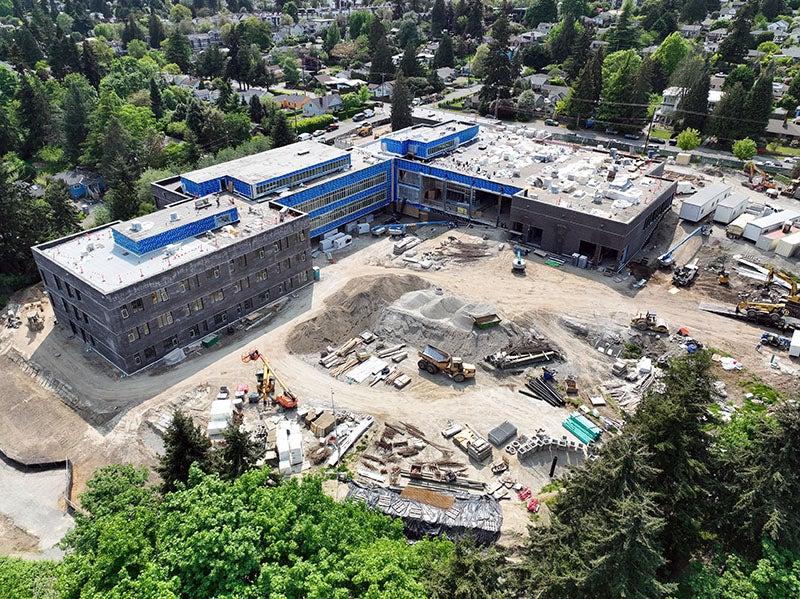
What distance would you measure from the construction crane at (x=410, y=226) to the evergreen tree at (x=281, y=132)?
31649mm

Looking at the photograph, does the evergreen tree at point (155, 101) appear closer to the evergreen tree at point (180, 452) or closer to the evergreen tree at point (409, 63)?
the evergreen tree at point (409, 63)

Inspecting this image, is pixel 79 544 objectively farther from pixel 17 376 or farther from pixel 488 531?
pixel 17 376

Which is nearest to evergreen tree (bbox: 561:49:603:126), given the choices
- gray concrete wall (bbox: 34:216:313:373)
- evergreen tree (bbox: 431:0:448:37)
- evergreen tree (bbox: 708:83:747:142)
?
evergreen tree (bbox: 708:83:747:142)

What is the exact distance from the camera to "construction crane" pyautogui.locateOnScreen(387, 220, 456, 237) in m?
71.8

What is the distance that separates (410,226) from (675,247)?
32.5 m

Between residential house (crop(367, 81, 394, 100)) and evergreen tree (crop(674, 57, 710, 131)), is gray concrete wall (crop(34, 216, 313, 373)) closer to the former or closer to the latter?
evergreen tree (crop(674, 57, 710, 131))

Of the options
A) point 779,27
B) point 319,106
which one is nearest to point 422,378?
point 319,106

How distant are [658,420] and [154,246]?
→ 4352cm

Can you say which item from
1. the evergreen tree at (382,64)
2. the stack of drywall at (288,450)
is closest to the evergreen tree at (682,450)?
the stack of drywall at (288,450)

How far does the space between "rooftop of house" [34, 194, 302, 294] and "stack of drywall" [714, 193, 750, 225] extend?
5393cm

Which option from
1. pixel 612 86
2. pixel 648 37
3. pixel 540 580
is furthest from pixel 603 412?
pixel 648 37

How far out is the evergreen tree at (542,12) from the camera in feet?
617

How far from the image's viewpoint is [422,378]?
48812 mm

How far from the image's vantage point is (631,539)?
884 inches
